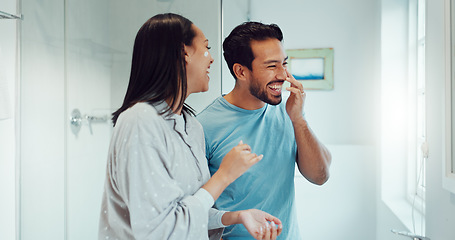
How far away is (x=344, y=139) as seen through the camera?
2.62 metres

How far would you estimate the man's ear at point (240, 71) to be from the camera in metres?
1.20

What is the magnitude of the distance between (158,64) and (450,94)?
2.35 ft

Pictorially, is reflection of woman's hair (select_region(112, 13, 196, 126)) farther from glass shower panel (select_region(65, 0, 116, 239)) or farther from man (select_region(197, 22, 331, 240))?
glass shower panel (select_region(65, 0, 116, 239))

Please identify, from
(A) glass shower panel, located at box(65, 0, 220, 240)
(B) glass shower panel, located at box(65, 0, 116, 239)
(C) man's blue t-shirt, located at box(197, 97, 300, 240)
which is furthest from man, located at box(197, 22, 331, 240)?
(B) glass shower panel, located at box(65, 0, 116, 239)

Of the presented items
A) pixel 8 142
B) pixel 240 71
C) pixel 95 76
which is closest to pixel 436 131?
pixel 240 71

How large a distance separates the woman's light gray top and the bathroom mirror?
25.1 inches

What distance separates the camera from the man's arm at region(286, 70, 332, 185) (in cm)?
110

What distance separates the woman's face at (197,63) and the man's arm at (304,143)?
28 centimetres

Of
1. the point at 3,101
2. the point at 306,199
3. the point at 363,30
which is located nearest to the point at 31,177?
the point at 3,101

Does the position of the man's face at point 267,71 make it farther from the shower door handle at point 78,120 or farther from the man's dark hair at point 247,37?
the shower door handle at point 78,120

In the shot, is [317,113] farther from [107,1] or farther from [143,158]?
[143,158]

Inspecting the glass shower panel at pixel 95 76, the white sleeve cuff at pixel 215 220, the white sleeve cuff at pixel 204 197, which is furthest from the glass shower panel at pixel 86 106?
the white sleeve cuff at pixel 204 197

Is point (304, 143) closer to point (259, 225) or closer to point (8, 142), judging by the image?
point (259, 225)

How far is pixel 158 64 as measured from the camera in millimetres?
814
